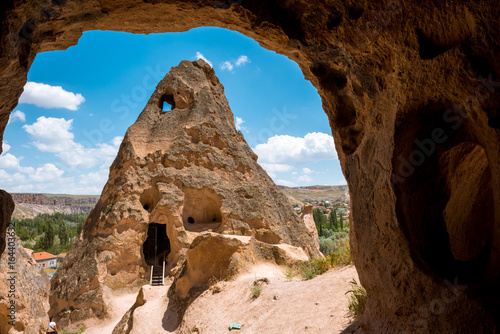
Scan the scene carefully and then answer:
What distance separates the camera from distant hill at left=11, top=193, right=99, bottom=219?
308 ft

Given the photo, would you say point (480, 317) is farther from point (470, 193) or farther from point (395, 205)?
point (470, 193)

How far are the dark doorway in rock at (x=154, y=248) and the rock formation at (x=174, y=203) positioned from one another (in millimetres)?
44

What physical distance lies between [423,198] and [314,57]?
224 centimetres

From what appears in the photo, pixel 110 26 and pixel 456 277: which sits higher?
pixel 110 26

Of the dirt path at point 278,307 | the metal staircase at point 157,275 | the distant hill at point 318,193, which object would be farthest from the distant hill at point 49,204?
the dirt path at point 278,307

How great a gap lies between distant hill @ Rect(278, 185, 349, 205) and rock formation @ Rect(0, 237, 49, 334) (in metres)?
129

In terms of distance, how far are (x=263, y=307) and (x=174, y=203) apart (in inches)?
286

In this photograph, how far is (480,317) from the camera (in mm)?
2467

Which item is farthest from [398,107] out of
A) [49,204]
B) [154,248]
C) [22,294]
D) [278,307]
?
[49,204]

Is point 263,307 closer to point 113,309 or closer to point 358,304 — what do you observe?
point 358,304

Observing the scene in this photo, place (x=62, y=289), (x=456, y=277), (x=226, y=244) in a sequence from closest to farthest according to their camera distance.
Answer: (x=456, y=277), (x=226, y=244), (x=62, y=289)

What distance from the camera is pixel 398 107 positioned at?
3.09m

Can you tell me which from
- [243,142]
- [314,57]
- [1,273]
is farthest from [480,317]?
[243,142]

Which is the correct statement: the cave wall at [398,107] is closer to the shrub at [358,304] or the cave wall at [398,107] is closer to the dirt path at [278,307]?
the shrub at [358,304]
